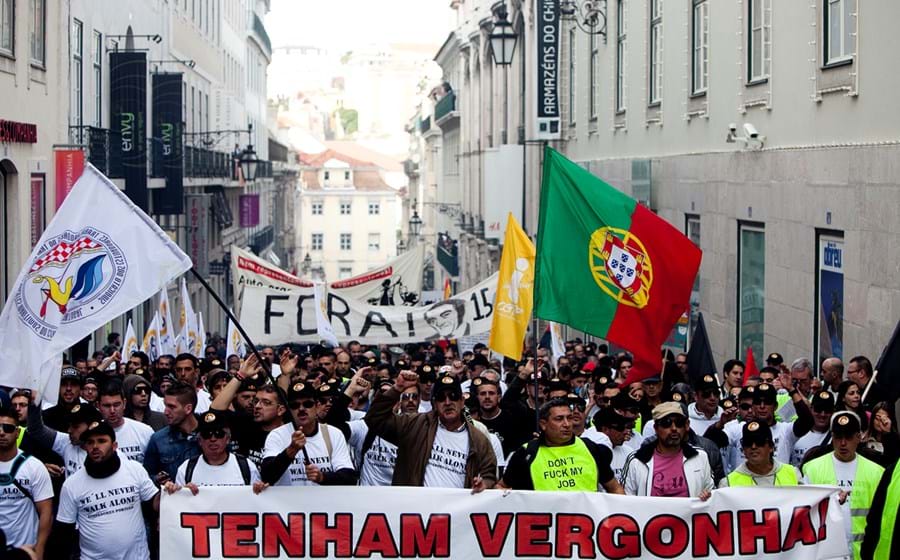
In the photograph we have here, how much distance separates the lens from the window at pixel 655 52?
25.0 m

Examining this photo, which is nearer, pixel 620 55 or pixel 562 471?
pixel 562 471

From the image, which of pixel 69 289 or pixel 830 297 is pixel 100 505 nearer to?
pixel 69 289

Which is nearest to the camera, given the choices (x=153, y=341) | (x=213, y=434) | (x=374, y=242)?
(x=213, y=434)

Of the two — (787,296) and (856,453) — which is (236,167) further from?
(856,453)

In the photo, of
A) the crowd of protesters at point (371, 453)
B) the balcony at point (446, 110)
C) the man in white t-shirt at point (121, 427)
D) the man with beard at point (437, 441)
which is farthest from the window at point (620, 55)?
the balcony at point (446, 110)

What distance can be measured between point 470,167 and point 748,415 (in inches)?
1679

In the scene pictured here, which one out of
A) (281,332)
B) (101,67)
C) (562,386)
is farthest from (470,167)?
(562,386)

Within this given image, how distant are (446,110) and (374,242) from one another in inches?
2165

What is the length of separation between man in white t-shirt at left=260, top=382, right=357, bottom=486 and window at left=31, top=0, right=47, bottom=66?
14.8 metres

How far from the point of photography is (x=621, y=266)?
11.2m

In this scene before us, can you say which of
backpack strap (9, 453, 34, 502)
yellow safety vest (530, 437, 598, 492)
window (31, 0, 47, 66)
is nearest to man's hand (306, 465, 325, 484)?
yellow safety vest (530, 437, 598, 492)

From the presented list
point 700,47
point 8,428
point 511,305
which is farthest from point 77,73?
point 8,428

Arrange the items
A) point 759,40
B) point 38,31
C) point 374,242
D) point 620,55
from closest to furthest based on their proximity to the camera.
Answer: point 759,40
point 38,31
point 620,55
point 374,242

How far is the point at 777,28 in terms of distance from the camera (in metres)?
18.1
